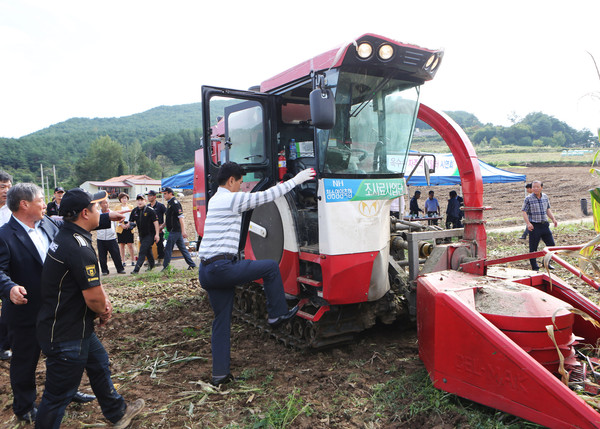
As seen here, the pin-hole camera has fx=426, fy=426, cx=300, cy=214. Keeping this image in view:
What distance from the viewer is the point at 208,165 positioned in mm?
4723

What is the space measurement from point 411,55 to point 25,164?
121 m

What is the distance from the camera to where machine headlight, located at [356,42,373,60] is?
388cm

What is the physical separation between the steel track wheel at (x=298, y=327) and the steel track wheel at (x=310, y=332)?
77mm

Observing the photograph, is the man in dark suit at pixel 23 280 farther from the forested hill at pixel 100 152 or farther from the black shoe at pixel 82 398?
the forested hill at pixel 100 152

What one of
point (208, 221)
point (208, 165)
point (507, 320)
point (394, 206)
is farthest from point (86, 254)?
point (394, 206)

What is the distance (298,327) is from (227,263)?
1351mm

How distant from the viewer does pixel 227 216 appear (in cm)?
396

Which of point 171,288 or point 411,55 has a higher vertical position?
point 411,55

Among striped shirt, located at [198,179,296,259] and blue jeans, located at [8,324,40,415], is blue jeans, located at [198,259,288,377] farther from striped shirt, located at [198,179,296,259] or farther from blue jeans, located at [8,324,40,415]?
blue jeans, located at [8,324,40,415]

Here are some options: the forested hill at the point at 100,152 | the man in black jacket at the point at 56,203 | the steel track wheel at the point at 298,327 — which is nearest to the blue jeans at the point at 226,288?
the steel track wheel at the point at 298,327

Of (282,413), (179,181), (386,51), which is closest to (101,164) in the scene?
(179,181)

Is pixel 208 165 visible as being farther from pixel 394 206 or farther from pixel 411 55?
pixel 394 206

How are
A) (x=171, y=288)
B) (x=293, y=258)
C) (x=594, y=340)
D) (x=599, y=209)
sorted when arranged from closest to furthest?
(x=599, y=209), (x=594, y=340), (x=293, y=258), (x=171, y=288)

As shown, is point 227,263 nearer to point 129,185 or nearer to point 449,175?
point 449,175
